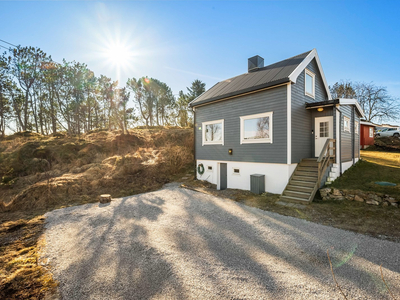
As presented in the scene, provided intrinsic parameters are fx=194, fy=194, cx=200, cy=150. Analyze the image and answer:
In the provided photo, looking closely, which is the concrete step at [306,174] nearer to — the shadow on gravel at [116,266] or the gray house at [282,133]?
the gray house at [282,133]

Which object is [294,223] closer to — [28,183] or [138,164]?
[138,164]

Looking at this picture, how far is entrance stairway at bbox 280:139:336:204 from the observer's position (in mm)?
7692

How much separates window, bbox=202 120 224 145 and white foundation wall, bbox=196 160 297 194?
1.23 meters

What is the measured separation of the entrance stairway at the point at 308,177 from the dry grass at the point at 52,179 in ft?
22.9

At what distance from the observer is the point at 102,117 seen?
99.6 ft

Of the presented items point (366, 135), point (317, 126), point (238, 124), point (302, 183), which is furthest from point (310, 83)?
point (366, 135)


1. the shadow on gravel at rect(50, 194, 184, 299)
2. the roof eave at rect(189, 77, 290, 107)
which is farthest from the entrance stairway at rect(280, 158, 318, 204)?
the shadow on gravel at rect(50, 194, 184, 299)

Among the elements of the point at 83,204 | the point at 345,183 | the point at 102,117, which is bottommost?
the point at 83,204

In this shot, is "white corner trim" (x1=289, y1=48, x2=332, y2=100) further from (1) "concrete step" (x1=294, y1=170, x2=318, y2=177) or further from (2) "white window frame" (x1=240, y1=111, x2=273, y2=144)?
(1) "concrete step" (x1=294, y1=170, x2=318, y2=177)

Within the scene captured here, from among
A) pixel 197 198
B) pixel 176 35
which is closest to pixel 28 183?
pixel 197 198

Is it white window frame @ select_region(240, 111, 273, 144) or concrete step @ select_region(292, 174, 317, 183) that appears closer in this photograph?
concrete step @ select_region(292, 174, 317, 183)

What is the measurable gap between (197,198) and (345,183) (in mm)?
6623

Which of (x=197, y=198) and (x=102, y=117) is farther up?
(x=102, y=117)

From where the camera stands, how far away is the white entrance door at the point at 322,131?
978cm
